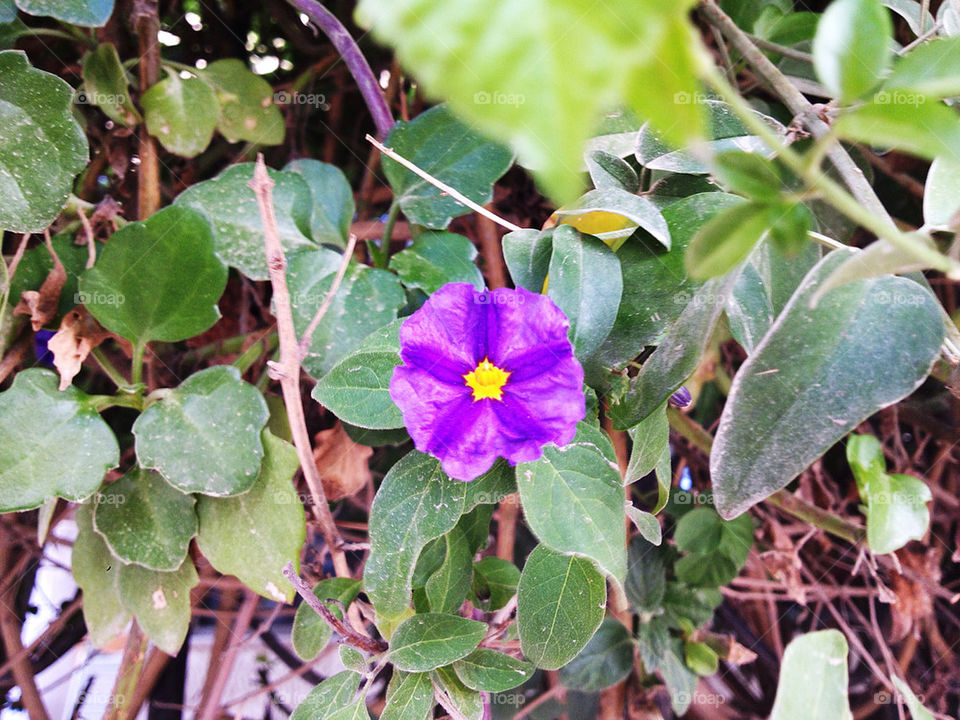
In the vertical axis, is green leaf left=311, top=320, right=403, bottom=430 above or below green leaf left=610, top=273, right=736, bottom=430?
below

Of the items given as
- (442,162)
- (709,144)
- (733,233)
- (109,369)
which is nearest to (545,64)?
(733,233)

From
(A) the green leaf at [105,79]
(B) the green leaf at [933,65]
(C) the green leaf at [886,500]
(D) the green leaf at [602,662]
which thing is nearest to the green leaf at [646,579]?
(D) the green leaf at [602,662]

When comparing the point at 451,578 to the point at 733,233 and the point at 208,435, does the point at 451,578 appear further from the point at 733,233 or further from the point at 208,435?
the point at 733,233

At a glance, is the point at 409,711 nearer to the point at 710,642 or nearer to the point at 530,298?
the point at 530,298

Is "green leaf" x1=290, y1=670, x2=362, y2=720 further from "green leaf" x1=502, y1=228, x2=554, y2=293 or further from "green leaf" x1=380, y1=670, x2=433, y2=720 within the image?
"green leaf" x1=502, y1=228, x2=554, y2=293

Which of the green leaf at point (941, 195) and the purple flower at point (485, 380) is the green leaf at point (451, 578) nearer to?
the purple flower at point (485, 380)

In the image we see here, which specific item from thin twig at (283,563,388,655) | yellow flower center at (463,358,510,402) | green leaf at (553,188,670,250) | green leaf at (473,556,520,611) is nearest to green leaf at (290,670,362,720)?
thin twig at (283,563,388,655)
